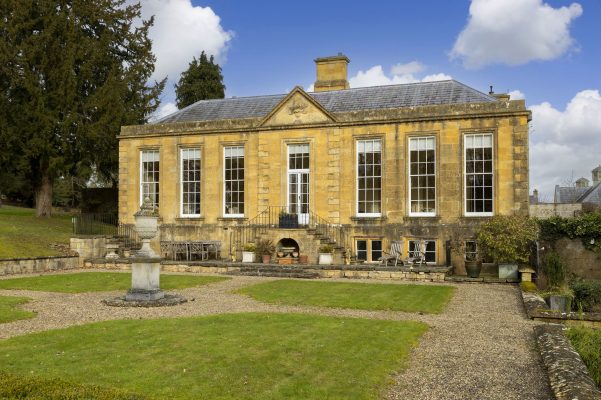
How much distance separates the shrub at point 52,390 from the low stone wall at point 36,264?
13.9m

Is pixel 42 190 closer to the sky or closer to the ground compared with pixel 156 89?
closer to the ground

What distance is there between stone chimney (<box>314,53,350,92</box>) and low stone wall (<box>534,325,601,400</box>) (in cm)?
1954

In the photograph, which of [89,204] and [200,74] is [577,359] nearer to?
[89,204]

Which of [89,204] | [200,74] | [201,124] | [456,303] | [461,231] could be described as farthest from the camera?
[200,74]

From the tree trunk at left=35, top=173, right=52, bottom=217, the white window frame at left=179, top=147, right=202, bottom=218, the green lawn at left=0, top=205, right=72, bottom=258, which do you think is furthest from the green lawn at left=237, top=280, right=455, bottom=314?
the tree trunk at left=35, top=173, right=52, bottom=217

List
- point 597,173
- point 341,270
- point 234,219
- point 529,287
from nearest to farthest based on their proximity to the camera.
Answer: point 529,287
point 341,270
point 234,219
point 597,173

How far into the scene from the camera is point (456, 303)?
12812 mm

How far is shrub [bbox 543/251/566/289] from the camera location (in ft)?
48.2

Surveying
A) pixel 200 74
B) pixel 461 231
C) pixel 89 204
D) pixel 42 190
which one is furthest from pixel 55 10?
pixel 461 231

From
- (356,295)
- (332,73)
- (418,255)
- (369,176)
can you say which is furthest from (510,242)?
(332,73)

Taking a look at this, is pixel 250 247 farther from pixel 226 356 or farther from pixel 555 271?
pixel 226 356

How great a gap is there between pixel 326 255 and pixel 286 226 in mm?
2607

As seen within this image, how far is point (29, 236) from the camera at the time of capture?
71.9 ft

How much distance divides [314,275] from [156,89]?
1762 cm
